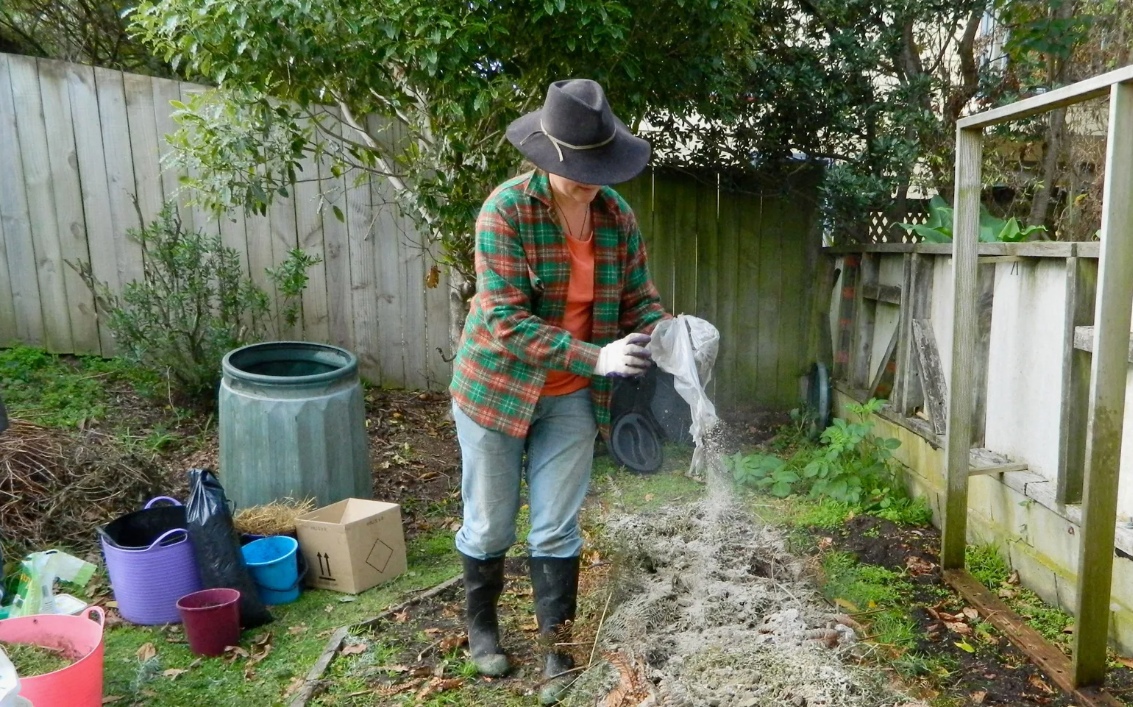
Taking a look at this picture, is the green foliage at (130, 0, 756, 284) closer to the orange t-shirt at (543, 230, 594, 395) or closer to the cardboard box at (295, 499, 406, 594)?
the orange t-shirt at (543, 230, 594, 395)

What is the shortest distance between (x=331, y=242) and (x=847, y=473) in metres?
3.49

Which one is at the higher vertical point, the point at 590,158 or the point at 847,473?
the point at 590,158

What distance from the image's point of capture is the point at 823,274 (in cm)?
578

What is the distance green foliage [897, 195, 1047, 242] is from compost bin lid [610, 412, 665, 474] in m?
1.89

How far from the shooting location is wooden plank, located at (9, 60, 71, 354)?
535 centimetres

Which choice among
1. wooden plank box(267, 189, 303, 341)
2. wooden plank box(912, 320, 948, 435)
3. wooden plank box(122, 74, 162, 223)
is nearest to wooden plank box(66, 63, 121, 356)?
wooden plank box(122, 74, 162, 223)

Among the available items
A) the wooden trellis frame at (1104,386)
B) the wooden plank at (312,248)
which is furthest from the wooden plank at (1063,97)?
the wooden plank at (312,248)

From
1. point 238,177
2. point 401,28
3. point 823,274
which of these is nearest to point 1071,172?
point 823,274

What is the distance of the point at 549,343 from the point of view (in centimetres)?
246

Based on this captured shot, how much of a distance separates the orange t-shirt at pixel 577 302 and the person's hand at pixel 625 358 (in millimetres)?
202

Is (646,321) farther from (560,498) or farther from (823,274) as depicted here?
(823,274)

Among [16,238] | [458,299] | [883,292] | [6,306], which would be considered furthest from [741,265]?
[6,306]

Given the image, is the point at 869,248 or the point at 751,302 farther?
the point at 751,302

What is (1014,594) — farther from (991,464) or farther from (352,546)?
(352,546)
